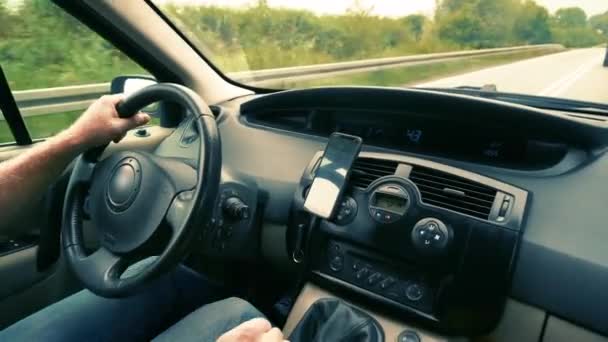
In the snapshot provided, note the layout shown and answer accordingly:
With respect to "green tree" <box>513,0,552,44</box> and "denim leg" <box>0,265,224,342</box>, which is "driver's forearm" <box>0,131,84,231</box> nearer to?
"denim leg" <box>0,265,224,342</box>

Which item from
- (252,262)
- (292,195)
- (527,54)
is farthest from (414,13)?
(252,262)

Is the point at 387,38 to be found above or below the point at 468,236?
above

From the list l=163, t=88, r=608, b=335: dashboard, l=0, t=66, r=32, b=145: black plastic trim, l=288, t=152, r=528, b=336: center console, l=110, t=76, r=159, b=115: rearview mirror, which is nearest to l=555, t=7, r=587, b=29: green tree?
l=163, t=88, r=608, b=335: dashboard

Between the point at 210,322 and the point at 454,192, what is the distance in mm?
883

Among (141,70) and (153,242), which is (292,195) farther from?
(141,70)

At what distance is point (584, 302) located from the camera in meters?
1.44

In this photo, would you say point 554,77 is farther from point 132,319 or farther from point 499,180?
point 132,319

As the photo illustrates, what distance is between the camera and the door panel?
6.52 ft

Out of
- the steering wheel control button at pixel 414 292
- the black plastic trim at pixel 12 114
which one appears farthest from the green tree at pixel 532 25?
the black plastic trim at pixel 12 114

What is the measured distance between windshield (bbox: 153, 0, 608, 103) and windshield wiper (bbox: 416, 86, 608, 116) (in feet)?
0.29

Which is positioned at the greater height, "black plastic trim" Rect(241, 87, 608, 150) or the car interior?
"black plastic trim" Rect(241, 87, 608, 150)

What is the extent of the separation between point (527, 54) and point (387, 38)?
949 mm

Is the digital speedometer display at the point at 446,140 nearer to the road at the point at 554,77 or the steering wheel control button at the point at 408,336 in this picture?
the road at the point at 554,77

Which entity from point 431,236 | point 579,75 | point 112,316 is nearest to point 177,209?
point 112,316
